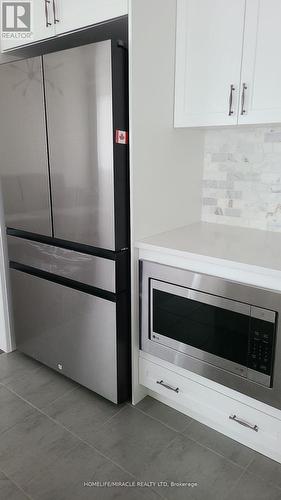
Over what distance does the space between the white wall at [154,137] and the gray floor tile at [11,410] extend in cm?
61

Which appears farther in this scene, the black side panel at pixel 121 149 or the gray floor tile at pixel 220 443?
the gray floor tile at pixel 220 443

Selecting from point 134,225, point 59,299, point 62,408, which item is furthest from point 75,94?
point 62,408

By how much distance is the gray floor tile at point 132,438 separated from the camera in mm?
1652

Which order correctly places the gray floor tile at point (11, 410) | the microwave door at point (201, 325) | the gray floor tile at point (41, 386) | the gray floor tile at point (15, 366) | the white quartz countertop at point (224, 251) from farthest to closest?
the gray floor tile at point (15, 366), the gray floor tile at point (41, 386), the gray floor tile at point (11, 410), the microwave door at point (201, 325), the white quartz countertop at point (224, 251)

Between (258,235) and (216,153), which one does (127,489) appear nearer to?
(258,235)

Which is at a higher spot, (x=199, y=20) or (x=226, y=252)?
(x=199, y=20)

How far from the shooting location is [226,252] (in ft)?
5.30

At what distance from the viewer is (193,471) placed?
158cm

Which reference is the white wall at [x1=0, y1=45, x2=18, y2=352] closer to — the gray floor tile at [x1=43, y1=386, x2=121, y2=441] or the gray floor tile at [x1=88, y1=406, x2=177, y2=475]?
the gray floor tile at [x1=43, y1=386, x2=121, y2=441]

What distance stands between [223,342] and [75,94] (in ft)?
4.30

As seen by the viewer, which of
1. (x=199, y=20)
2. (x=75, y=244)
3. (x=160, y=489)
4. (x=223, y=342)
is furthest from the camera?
(x=75, y=244)

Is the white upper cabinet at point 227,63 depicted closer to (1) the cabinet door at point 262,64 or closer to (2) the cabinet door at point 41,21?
(1) the cabinet door at point 262,64

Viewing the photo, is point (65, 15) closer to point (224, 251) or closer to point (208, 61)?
point (208, 61)

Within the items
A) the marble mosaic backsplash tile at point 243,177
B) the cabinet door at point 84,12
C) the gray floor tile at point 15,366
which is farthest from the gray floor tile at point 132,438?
the cabinet door at point 84,12
